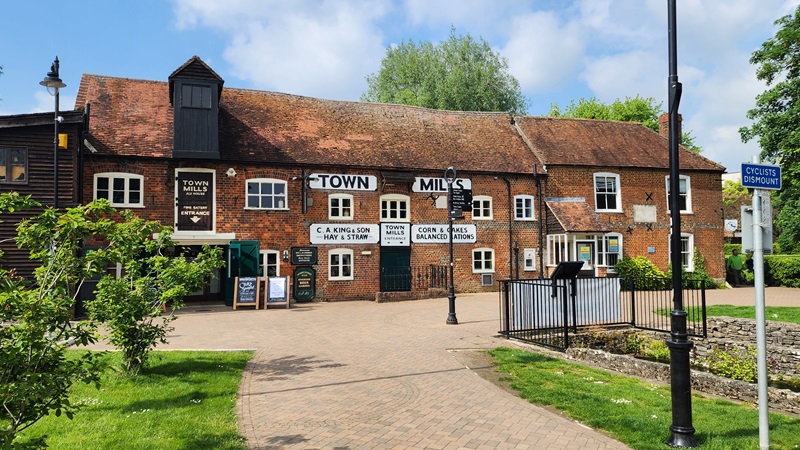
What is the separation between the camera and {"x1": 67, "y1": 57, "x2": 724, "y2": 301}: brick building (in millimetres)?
19275

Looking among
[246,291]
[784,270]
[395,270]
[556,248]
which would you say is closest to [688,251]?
[784,270]

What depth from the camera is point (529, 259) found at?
23859mm

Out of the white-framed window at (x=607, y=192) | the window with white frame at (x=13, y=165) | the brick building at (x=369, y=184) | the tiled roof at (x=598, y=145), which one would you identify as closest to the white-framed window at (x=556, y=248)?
the brick building at (x=369, y=184)

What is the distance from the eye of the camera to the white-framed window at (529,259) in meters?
23.8

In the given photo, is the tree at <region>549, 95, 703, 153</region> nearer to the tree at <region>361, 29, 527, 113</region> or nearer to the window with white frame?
the tree at <region>361, 29, 527, 113</region>

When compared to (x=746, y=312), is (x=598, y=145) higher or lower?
higher

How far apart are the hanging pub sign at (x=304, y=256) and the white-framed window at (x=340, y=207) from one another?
1.59 m

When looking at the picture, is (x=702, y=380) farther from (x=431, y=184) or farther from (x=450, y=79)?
(x=450, y=79)

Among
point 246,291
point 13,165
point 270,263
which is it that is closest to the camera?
point 13,165

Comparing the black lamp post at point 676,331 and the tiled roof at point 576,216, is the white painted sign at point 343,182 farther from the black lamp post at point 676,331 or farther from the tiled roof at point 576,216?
the black lamp post at point 676,331

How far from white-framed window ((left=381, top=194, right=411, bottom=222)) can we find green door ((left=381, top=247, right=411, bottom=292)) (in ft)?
4.29

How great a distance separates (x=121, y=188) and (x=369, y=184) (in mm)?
9347

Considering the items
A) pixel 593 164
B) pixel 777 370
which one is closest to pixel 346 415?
pixel 777 370

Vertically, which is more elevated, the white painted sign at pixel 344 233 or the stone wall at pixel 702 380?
the white painted sign at pixel 344 233
